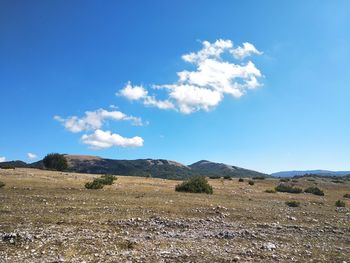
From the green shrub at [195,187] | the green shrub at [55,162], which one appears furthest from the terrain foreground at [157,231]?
the green shrub at [55,162]

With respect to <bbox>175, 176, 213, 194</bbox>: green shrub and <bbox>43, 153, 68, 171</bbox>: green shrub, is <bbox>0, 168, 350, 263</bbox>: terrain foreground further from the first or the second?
<bbox>43, 153, 68, 171</bbox>: green shrub

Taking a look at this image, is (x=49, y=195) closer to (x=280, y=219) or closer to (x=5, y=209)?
(x=5, y=209)

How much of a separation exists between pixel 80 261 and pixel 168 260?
305 centimetres

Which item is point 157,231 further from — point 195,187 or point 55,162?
point 55,162

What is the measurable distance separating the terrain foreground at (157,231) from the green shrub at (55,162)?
56.8 meters

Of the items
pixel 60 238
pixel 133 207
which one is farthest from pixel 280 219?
pixel 60 238

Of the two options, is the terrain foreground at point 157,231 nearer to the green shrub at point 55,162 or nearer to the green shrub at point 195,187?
the green shrub at point 195,187

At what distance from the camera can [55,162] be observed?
82188 mm

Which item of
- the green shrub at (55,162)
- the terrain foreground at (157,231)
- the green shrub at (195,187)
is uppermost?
the green shrub at (55,162)

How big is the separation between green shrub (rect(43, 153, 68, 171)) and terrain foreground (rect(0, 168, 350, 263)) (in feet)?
186

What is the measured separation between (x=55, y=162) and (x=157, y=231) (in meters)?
69.2

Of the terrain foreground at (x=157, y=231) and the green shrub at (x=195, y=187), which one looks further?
the green shrub at (x=195, y=187)

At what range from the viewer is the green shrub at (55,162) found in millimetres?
81938

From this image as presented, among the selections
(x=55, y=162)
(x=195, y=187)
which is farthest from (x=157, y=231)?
(x=55, y=162)
